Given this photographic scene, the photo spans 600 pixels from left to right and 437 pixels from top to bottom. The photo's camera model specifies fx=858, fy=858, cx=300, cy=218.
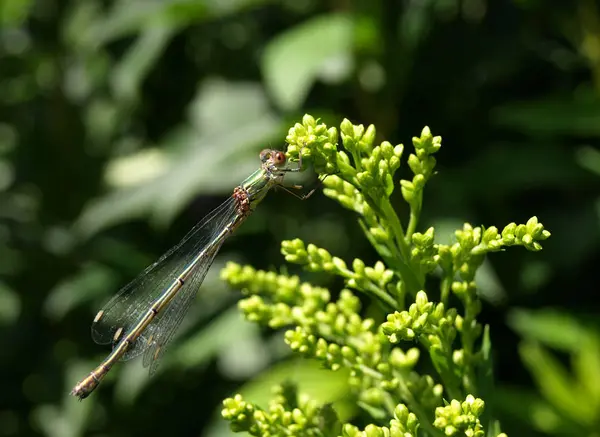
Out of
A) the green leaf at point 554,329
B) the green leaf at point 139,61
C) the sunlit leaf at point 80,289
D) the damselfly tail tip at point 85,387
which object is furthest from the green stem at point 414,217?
the sunlit leaf at point 80,289

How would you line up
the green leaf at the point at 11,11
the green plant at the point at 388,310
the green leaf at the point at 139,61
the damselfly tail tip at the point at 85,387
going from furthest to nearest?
the green leaf at the point at 11,11
the green leaf at the point at 139,61
the damselfly tail tip at the point at 85,387
the green plant at the point at 388,310

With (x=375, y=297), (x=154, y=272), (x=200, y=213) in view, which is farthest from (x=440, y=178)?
(x=375, y=297)

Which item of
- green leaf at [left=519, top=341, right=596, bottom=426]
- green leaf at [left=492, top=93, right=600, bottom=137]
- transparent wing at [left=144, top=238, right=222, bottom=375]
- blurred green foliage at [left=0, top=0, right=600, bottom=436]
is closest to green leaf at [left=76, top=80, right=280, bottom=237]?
blurred green foliage at [left=0, top=0, right=600, bottom=436]

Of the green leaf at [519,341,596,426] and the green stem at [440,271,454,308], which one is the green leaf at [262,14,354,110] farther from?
the green stem at [440,271,454,308]

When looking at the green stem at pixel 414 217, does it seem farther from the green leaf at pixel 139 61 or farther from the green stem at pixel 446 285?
the green leaf at pixel 139 61

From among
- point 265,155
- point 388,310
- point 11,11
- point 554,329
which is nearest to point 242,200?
point 265,155

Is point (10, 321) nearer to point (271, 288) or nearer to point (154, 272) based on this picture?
point (154, 272)

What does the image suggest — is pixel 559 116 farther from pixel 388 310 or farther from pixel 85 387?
pixel 85 387

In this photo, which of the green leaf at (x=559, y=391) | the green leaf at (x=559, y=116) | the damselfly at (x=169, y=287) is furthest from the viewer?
the green leaf at (x=559, y=116)
